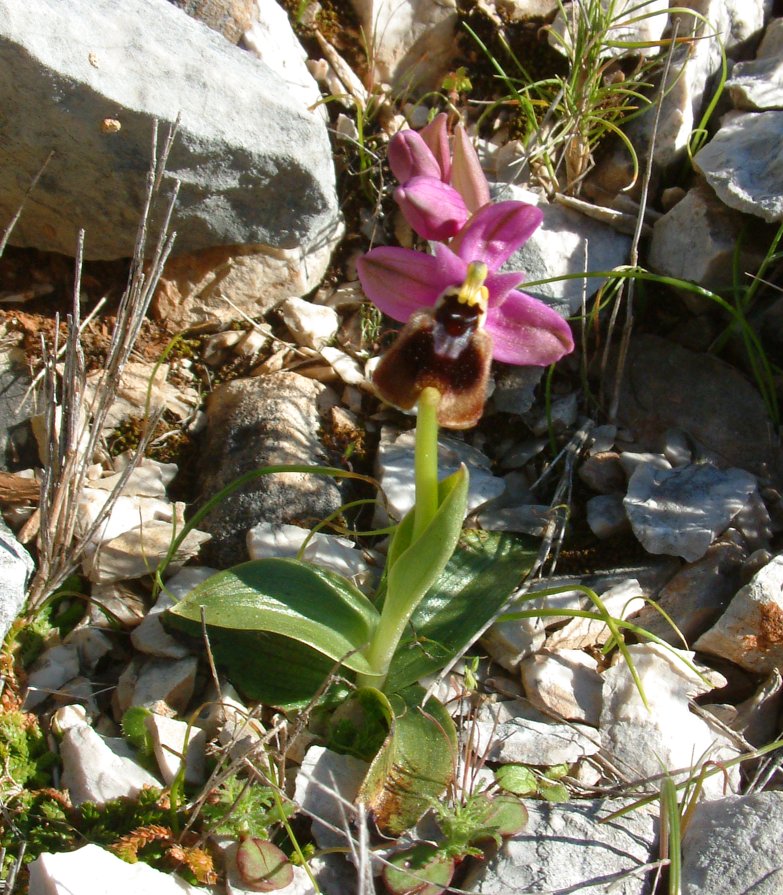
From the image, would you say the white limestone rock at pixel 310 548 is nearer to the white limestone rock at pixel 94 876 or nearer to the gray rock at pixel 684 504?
the gray rock at pixel 684 504

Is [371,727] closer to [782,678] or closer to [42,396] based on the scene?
[782,678]

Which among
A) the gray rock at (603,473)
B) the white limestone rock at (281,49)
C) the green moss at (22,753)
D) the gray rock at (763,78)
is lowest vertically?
the green moss at (22,753)

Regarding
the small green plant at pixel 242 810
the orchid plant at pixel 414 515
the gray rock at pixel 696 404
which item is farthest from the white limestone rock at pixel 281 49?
the small green plant at pixel 242 810

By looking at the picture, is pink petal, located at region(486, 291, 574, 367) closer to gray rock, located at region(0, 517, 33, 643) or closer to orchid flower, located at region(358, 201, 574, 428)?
orchid flower, located at region(358, 201, 574, 428)

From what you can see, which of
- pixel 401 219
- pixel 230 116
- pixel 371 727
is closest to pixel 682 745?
pixel 371 727

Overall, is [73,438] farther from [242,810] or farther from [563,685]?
[563,685]

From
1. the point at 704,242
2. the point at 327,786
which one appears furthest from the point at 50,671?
the point at 704,242

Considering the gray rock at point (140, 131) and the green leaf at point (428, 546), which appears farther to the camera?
the gray rock at point (140, 131)

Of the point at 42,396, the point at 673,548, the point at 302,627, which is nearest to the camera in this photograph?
the point at 302,627
